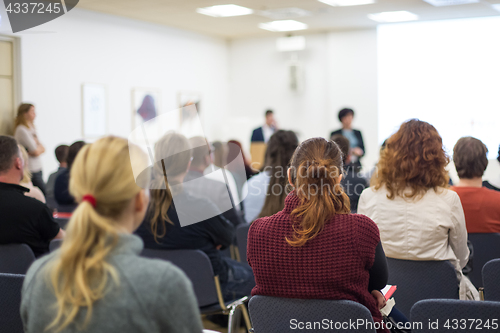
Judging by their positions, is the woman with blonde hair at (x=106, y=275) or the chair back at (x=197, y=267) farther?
the chair back at (x=197, y=267)

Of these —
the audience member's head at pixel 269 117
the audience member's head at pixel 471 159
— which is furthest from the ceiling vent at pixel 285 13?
the audience member's head at pixel 471 159

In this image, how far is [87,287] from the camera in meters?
1.02

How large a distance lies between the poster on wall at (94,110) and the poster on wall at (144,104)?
63 cm

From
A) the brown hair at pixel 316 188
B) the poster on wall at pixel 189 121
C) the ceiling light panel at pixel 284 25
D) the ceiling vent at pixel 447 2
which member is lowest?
the brown hair at pixel 316 188

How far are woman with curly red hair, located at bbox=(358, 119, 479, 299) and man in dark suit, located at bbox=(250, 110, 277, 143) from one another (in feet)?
22.9

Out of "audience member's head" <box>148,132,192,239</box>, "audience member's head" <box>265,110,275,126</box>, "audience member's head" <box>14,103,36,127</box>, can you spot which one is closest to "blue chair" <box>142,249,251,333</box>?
"audience member's head" <box>148,132,192,239</box>

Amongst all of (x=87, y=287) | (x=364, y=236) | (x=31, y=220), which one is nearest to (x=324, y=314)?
(x=364, y=236)

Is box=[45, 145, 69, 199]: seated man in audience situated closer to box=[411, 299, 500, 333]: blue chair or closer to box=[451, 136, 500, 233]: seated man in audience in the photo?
box=[451, 136, 500, 233]: seated man in audience

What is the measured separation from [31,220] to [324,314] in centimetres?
162

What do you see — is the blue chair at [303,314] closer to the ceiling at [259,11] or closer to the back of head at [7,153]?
the back of head at [7,153]

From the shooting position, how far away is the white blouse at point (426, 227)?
2.16 m

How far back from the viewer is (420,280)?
2.17 m

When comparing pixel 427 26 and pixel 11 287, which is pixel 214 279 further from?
pixel 427 26

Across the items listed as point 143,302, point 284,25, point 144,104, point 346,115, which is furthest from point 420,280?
point 284,25
